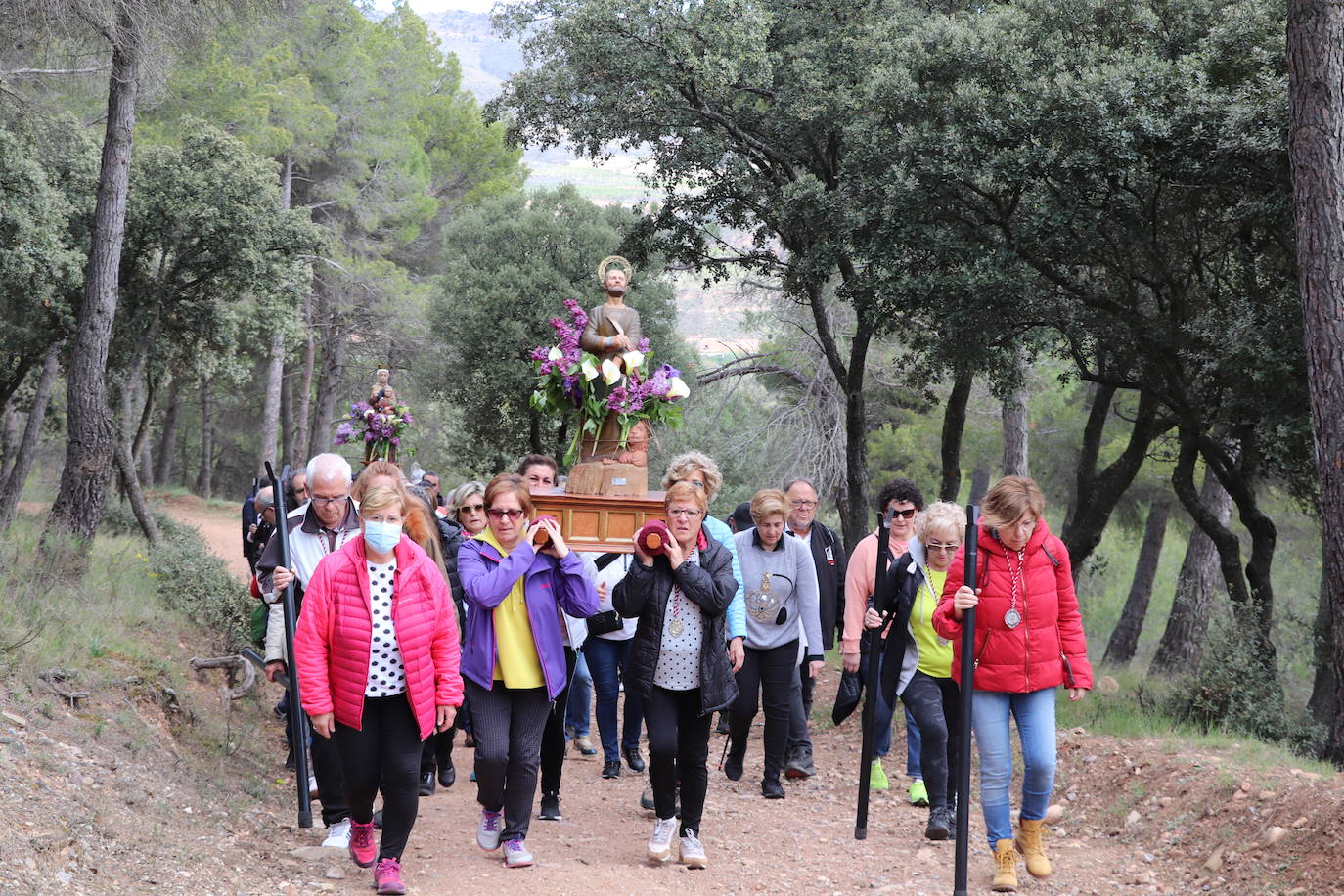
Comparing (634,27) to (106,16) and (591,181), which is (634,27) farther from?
(591,181)

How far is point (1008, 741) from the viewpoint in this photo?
18.1 ft

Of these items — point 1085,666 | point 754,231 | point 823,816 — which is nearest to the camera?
point 1085,666

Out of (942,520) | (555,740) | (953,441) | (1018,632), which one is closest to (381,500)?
(555,740)

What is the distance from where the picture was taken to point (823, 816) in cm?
738

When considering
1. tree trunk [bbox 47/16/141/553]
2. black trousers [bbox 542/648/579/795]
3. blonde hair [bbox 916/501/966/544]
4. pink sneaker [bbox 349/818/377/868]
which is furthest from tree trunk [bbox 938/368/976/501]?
pink sneaker [bbox 349/818/377/868]

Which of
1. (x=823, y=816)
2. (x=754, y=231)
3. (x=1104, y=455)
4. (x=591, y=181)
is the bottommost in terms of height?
(x=823, y=816)

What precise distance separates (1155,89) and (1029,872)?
744cm

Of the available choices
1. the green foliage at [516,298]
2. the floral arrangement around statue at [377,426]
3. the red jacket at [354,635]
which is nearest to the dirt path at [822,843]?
the red jacket at [354,635]

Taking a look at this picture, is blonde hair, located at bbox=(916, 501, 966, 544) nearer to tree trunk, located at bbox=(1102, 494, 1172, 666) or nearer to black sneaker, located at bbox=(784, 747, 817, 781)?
black sneaker, located at bbox=(784, 747, 817, 781)

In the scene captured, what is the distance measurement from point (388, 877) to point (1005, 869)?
9.31 ft

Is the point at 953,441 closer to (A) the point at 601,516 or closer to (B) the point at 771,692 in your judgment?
(A) the point at 601,516

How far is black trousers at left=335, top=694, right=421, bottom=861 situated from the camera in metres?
5.11

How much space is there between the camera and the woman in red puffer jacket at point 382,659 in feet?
16.4

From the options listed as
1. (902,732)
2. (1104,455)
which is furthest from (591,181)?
(902,732)
